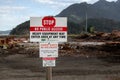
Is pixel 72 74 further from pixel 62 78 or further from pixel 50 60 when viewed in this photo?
pixel 50 60

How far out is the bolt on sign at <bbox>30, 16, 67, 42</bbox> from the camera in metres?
10.4

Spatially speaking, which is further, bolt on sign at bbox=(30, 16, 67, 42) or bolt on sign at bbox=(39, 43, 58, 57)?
bolt on sign at bbox=(39, 43, 58, 57)

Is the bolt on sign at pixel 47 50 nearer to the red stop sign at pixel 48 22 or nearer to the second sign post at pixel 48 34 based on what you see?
the second sign post at pixel 48 34

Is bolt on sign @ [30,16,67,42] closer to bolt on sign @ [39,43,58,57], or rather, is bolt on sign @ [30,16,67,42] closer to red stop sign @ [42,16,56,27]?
red stop sign @ [42,16,56,27]

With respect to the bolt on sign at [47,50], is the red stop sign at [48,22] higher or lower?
higher

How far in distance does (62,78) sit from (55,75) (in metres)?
1.47

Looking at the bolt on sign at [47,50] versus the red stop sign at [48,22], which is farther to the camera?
the bolt on sign at [47,50]

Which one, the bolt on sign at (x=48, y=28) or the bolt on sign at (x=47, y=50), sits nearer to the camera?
the bolt on sign at (x=48, y=28)

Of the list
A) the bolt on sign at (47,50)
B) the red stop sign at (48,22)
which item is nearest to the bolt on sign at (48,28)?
the red stop sign at (48,22)

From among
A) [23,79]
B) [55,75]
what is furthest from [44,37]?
[55,75]

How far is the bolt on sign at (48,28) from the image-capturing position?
10.4 metres

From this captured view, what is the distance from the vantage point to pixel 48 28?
1048 centimetres

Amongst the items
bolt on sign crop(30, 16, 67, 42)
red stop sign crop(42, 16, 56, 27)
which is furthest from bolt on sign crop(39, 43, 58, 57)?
red stop sign crop(42, 16, 56, 27)

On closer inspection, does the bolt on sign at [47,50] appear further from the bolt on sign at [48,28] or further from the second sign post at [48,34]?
the bolt on sign at [48,28]
